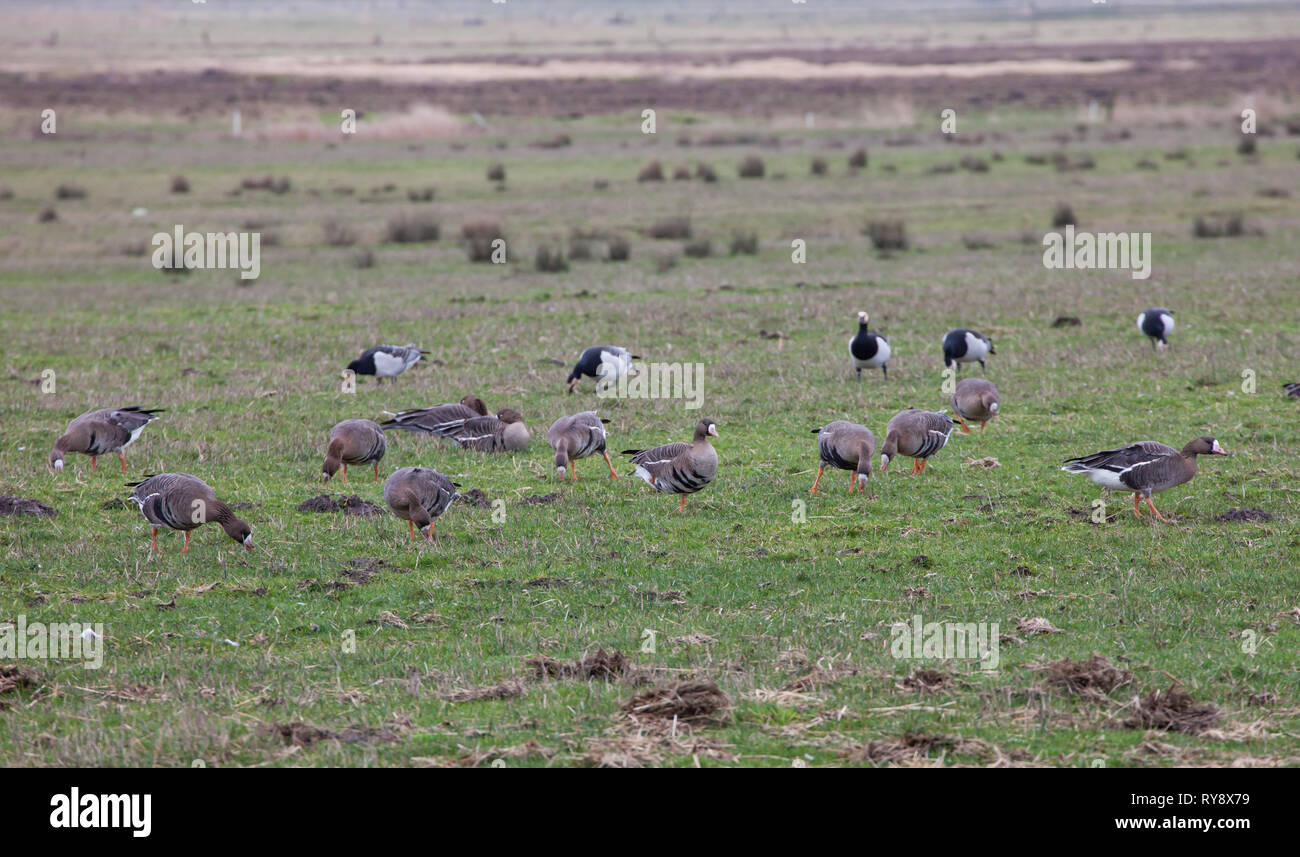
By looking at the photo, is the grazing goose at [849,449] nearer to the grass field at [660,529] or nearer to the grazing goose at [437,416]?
the grass field at [660,529]

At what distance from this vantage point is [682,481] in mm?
12711

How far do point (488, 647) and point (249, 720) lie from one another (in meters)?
2.01

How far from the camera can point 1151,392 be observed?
17.5m

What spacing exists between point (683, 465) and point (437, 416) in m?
4.44

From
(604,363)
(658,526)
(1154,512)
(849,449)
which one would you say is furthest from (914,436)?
(604,363)

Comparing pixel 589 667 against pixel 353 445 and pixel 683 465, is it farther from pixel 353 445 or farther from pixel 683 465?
pixel 353 445

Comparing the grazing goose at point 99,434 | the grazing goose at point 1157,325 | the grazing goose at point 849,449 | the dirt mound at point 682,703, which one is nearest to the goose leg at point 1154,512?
the grazing goose at point 849,449

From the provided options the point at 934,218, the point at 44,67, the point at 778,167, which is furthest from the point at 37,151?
the point at 44,67

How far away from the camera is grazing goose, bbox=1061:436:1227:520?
12.1 m

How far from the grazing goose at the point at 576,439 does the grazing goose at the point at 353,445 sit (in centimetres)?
200

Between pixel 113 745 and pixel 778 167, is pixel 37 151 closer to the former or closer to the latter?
pixel 778 167

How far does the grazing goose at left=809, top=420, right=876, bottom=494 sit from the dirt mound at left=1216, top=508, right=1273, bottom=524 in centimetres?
344

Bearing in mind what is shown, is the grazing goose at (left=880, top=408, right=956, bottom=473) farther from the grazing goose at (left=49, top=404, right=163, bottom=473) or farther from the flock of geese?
the grazing goose at (left=49, top=404, right=163, bottom=473)
